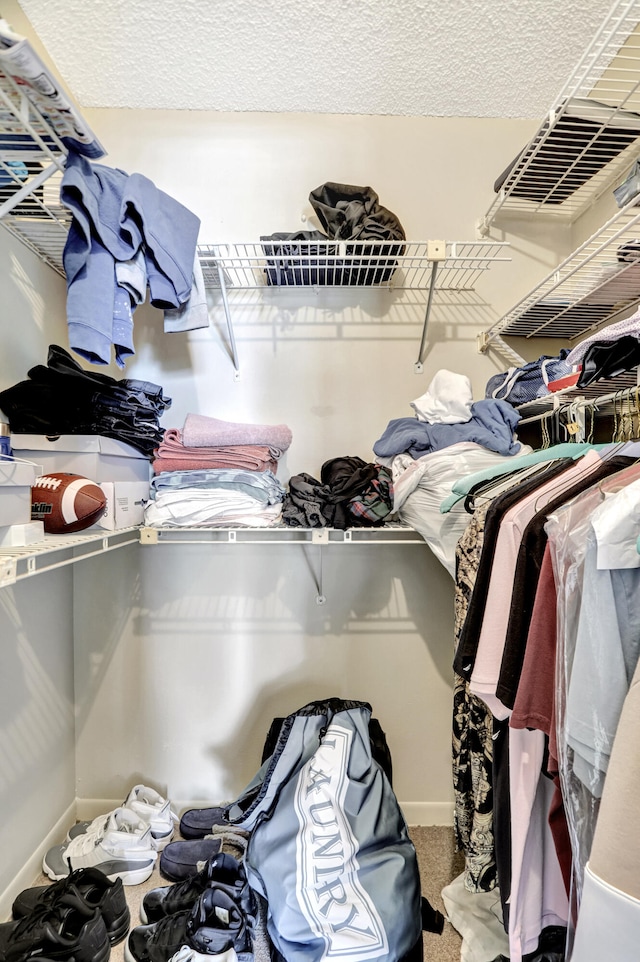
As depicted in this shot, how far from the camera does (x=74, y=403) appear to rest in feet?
4.42

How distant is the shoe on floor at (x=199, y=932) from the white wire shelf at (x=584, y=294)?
1709 mm

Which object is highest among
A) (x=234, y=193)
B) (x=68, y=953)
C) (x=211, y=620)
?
(x=234, y=193)

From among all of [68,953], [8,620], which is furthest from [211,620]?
[68,953]

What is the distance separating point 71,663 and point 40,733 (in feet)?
0.85

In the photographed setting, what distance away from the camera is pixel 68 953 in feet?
3.67

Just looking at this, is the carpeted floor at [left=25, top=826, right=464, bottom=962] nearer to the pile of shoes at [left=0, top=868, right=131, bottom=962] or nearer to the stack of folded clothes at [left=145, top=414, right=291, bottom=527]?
the pile of shoes at [left=0, top=868, right=131, bottom=962]

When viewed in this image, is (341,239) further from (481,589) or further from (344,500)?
(481,589)

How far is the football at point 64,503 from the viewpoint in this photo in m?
1.15

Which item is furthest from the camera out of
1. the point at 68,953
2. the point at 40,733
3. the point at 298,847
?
the point at 40,733

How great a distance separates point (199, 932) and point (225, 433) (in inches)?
49.2

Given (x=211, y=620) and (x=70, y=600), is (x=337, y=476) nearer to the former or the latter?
(x=211, y=620)

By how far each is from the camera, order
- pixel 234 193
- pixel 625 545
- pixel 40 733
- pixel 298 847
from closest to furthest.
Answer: pixel 625 545 < pixel 298 847 < pixel 40 733 < pixel 234 193

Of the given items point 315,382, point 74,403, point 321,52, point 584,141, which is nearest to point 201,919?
point 74,403

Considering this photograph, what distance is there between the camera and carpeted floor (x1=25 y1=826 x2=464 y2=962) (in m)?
1.25
